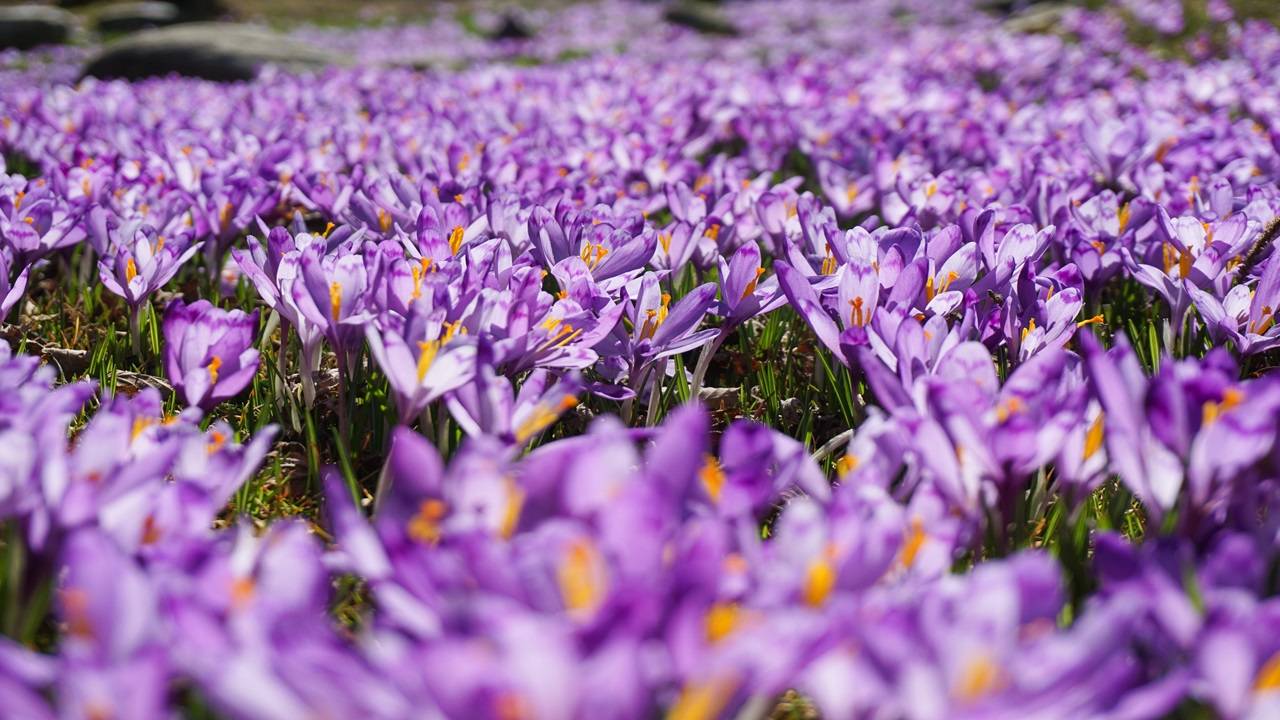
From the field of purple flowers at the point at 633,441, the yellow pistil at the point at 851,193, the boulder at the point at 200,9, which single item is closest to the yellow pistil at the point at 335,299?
the field of purple flowers at the point at 633,441

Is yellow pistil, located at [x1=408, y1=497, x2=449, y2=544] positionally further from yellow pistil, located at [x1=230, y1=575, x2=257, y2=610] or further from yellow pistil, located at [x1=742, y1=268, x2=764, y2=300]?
yellow pistil, located at [x1=742, y1=268, x2=764, y2=300]

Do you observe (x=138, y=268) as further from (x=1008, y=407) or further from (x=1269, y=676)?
(x=1269, y=676)

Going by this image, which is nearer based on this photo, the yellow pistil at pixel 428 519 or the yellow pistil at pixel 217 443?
the yellow pistil at pixel 428 519

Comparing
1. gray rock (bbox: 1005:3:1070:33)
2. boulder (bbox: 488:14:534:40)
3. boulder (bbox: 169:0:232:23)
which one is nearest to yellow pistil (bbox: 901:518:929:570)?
gray rock (bbox: 1005:3:1070:33)

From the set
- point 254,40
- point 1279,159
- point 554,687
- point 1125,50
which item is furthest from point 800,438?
point 254,40

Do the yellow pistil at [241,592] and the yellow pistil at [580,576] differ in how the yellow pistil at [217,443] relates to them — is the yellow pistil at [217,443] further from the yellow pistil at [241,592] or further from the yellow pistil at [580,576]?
the yellow pistil at [580,576]

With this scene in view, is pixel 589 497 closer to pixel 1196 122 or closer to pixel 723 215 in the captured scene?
pixel 723 215

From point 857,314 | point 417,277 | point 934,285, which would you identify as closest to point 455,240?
point 417,277
